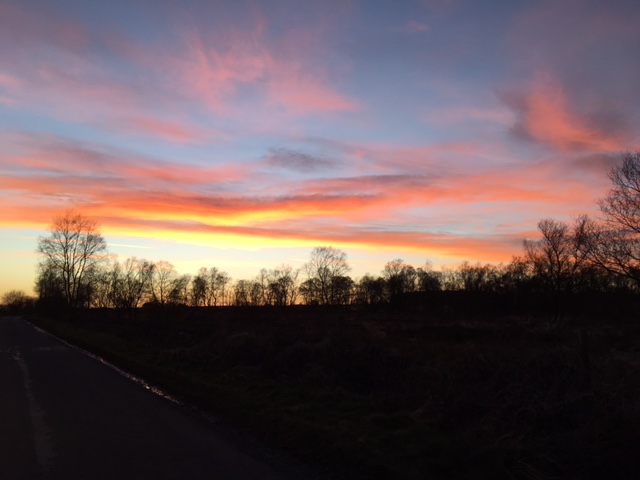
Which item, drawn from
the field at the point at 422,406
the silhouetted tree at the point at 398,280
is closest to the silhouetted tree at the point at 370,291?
the silhouetted tree at the point at 398,280

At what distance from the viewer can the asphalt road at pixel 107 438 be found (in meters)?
5.95

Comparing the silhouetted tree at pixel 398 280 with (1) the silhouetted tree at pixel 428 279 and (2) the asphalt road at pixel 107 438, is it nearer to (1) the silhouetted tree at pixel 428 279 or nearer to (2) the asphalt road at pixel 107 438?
(1) the silhouetted tree at pixel 428 279

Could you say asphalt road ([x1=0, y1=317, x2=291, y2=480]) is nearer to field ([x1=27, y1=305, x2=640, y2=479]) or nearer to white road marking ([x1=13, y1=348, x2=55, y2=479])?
white road marking ([x1=13, y1=348, x2=55, y2=479])

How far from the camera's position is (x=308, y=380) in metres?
12.1

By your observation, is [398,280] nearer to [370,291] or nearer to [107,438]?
[370,291]

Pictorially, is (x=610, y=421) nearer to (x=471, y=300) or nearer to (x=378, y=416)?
(x=378, y=416)

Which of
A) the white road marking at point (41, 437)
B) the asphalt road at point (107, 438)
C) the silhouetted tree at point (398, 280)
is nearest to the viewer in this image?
the asphalt road at point (107, 438)

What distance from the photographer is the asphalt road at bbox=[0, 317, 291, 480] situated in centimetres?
595

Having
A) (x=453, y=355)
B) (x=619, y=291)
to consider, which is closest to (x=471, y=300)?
(x=619, y=291)

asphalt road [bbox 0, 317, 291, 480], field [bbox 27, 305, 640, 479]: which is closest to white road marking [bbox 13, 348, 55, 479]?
asphalt road [bbox 0, 317, 291, 480]

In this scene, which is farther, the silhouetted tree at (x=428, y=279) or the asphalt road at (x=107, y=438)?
the silhouetted tree at (x=428, y=279)

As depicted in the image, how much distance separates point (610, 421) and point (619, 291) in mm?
71932

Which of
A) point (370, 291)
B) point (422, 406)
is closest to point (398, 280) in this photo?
point (370, 291)

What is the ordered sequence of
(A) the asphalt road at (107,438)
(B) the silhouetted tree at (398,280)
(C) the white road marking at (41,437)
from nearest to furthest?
1. (A) the asphalt road at (107,438)
2. (C) the white road marking at (41,437)
3. (B) the silhouetted tree at (398,280)
